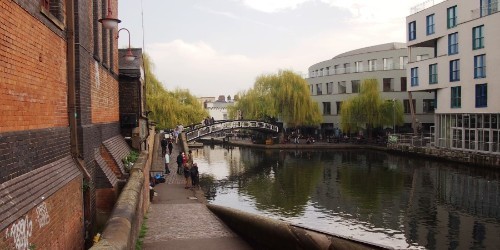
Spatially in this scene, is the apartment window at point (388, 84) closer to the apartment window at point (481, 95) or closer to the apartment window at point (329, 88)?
the apartment window at point (329, 88)

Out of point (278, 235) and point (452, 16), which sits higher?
point (452, 16)

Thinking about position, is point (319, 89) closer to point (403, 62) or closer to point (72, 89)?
point (403, 62)

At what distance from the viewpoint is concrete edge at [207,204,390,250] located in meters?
9.86

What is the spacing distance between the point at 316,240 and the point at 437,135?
37666 mm

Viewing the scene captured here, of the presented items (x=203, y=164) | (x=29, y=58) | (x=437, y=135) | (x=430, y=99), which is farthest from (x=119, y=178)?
(x=430, y=99)

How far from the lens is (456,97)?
40312 millimetres

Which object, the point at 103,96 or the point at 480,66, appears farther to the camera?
the point at 480,66

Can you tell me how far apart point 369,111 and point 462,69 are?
1664 centimetres

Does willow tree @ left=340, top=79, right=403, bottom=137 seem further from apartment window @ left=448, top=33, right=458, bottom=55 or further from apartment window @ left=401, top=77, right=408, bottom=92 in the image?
apartment window @ left=448, top=33, right=458, bottom=55

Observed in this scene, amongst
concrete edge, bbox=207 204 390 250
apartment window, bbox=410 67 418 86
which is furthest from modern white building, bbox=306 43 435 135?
concrete edge, bbox=207 204 390 250

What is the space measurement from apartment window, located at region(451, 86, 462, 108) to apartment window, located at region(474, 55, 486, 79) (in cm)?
277

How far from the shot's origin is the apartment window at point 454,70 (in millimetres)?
39938

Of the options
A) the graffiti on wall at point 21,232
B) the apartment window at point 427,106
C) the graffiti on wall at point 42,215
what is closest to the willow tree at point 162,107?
the apartment window at point 427,106

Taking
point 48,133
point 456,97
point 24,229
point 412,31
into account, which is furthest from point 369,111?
point 24,229
